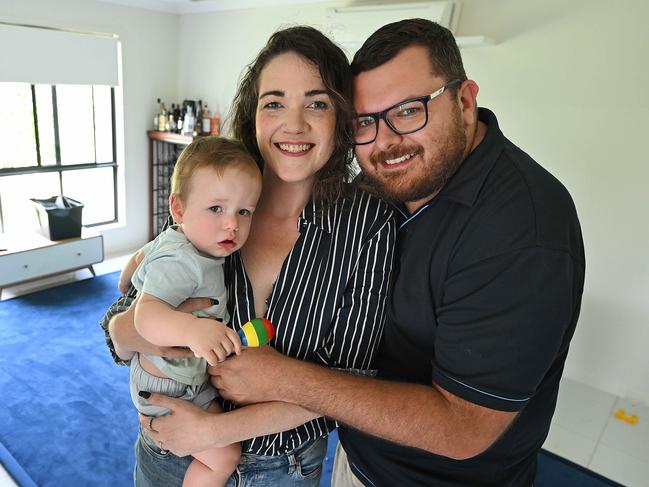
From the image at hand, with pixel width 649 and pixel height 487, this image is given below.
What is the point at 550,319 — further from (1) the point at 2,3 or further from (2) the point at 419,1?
(1) the point at 2,3

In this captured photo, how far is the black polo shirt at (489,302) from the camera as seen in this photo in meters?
0.87

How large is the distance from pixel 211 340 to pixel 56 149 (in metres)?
4.70

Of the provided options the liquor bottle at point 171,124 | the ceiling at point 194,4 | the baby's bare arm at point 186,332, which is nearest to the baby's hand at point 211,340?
the baby's bare arm at point 186,332

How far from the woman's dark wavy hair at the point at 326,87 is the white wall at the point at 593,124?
99.9 inches

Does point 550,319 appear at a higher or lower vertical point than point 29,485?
higher

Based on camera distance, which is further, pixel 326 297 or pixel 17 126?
pixel 17 126

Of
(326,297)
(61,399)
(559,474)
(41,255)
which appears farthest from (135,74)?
(559,474)

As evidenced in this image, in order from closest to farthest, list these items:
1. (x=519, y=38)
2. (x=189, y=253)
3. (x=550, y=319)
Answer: (x=550, y=319), (x=189, y=253), (x=519, y=38)

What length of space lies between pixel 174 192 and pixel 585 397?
11.1 ft

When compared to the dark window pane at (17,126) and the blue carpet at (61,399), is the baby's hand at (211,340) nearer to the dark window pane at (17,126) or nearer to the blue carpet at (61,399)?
the blue carpet at (61,399)

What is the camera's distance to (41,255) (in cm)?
426

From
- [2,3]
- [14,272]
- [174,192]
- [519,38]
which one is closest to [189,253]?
[174,192]

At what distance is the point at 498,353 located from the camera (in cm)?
89

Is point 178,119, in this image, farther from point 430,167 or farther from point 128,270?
point 430,167
